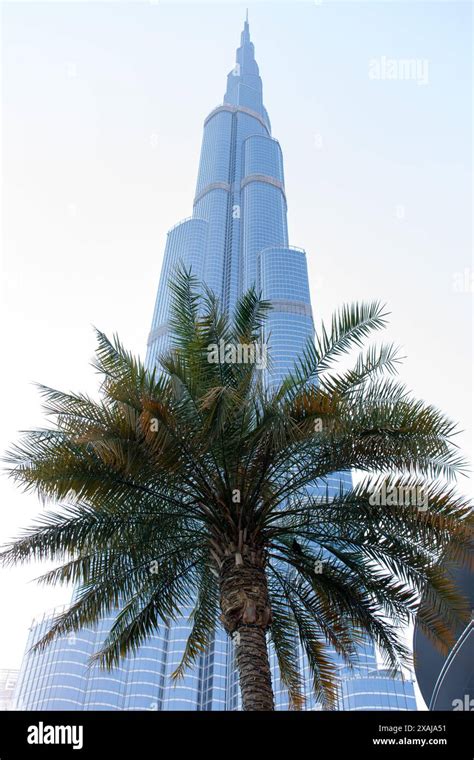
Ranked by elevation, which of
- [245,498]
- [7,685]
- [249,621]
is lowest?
[249,621]

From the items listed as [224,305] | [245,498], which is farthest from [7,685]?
[245,498]

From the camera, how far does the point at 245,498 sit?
10.0m

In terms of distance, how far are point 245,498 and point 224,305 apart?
127301mm

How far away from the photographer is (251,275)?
142375 millimetres

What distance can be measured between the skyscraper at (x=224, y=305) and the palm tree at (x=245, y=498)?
15.9 meters

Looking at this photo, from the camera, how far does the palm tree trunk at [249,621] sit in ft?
28.1

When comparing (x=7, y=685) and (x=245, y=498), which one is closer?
(x=245, y=498)

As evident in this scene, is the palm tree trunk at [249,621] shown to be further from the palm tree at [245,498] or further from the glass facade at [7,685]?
the glass facade at [7,685]
